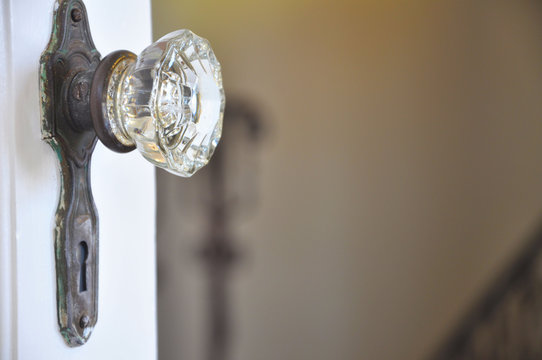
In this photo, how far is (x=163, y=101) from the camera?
0.21 meters

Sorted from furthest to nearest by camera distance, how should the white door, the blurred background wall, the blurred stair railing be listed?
1. the blurred stair railing
2. the blurred background wall
3. the white door

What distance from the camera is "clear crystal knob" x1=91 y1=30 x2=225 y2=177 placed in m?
0.21

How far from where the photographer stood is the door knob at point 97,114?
216mm

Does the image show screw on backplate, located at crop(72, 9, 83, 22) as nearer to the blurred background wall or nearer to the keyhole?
the keyhole

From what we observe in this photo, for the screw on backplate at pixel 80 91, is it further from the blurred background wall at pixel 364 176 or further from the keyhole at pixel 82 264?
the blurred background wall at pixel 364 176

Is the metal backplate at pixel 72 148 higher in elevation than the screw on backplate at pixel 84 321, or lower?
higher

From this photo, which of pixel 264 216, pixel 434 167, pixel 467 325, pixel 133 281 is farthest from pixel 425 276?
pixel 133 281

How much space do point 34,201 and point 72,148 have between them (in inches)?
1.3

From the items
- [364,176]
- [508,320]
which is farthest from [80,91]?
[508,320]

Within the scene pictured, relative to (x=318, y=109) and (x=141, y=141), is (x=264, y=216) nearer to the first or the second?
(x=318, y=109)

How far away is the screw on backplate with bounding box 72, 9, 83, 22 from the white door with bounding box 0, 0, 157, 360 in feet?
0.04

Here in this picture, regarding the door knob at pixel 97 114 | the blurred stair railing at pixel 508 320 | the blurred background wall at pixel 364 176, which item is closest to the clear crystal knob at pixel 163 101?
the door knob at pixel 97 114

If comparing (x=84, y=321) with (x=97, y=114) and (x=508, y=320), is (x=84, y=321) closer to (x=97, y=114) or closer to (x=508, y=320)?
(x=97, y=114)

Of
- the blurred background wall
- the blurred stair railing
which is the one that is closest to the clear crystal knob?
the blurred background wall
